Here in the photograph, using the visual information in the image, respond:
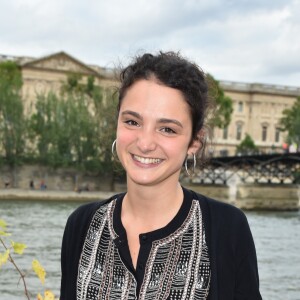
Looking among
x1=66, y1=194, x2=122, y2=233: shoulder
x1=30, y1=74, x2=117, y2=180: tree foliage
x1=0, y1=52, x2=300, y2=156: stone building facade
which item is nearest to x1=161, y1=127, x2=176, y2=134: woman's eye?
x1=66, y1=194, x2=122, y2=233: shoulder

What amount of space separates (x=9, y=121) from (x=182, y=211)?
1540 inches

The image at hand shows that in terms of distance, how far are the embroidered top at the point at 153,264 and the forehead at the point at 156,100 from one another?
0.26 metres

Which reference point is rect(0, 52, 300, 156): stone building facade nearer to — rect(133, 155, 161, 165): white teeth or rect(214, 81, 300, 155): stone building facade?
rect(214, 81, 300, 155): stone building facade

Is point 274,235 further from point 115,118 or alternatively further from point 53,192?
point 115,118

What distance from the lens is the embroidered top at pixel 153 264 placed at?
5.90 ft

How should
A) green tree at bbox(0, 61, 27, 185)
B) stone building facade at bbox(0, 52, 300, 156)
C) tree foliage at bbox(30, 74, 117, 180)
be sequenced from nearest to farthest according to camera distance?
green tree at bbox(0, 61, 27, 185) < tree foliage at bbox(30, 74, 117, 180) < stone building facade at bbox(0, 52, 300, 156)

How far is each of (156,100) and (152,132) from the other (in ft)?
0.28

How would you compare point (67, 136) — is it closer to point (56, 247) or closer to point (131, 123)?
point (56, 247)

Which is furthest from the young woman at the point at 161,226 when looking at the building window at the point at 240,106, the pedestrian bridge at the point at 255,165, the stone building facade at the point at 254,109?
the building window at the point at 240,106

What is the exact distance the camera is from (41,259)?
54.4 ft

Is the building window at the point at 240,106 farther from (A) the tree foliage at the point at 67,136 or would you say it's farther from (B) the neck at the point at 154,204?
(B) the neck at the point at 154,204

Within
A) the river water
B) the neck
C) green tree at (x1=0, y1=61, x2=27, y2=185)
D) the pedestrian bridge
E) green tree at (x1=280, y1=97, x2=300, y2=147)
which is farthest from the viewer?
green tree at (x1=280, y1=97, x2=300, y2=147)

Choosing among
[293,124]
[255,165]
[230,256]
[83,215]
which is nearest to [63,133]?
[255,165]

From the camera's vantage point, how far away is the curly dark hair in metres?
1.85
